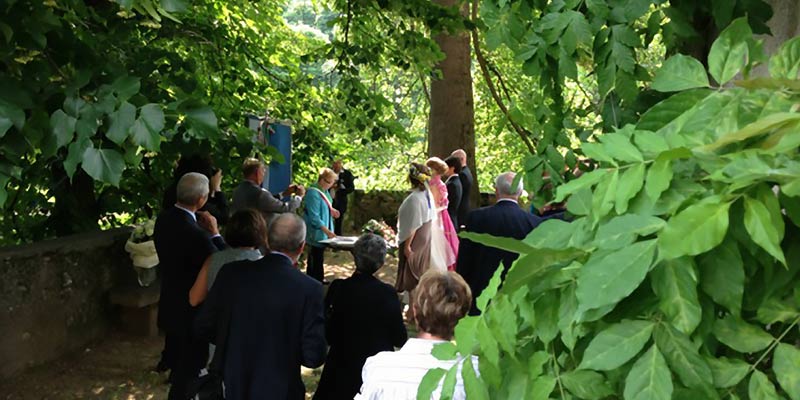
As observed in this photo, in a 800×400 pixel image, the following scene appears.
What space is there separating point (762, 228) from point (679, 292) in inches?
5.1

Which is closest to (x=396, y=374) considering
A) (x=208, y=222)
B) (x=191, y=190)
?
(x=191, y=190)

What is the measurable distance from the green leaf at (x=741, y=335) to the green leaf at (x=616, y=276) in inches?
6.1

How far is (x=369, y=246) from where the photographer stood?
479cm

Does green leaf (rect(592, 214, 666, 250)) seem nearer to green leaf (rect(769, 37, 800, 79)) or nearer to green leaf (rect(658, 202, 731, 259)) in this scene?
green leaf (rect(658, 202, 731, 259))

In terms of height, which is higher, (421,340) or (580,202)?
(580,202)

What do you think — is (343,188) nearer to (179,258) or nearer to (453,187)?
(453,187)

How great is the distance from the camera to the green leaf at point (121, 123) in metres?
3.52

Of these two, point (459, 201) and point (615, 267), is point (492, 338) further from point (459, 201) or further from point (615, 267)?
point (459, 201)

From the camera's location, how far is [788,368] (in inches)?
43.4

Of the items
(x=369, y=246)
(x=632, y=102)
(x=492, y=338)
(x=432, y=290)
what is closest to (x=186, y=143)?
(x=369, y=246)

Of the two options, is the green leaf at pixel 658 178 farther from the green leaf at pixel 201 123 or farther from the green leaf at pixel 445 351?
the green leaf at pixel 201 123

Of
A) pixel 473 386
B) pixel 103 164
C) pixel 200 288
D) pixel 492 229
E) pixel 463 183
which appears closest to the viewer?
pixel 473 386

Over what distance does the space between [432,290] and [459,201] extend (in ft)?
21.3

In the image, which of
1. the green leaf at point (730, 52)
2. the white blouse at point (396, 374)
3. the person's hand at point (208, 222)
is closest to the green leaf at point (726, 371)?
the green leaf at point (730, 52)
